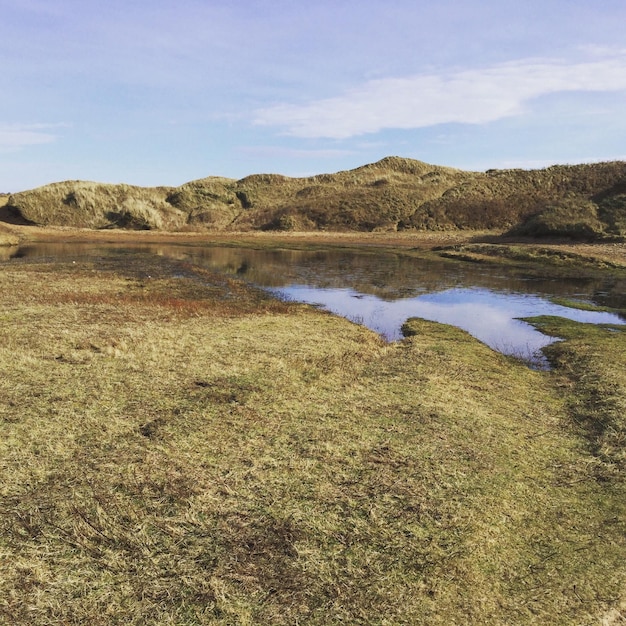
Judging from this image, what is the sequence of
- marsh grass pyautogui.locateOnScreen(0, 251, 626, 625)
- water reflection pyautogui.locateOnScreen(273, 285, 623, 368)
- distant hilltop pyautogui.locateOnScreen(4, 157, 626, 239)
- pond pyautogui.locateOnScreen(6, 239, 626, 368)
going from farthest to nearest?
distant hilltop pyautogui.locateOnScreen(4, 157, 626, 239), pond pyautogui.locateOnScreen(6, 239, 626, 368), water reflection pyautogui.locateOnScreen(273, 285, 623, 368), marsh grass pyautogui.locateOnScreen(0, 251, 626, 625)

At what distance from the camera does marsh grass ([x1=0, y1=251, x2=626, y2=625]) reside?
530cm

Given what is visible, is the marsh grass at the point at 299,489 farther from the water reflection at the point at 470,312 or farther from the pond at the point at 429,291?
the pond at the point at 429,291

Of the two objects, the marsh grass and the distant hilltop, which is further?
the distant hilltop

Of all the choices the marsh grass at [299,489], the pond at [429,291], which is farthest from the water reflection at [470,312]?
the marsh grass at [299,489]

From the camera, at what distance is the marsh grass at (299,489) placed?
530 cm

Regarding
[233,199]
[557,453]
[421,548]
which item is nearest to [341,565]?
[421,548]

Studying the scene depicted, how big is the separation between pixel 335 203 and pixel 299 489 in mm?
111505

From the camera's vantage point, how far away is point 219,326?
737 inches

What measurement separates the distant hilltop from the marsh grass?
83.5 m

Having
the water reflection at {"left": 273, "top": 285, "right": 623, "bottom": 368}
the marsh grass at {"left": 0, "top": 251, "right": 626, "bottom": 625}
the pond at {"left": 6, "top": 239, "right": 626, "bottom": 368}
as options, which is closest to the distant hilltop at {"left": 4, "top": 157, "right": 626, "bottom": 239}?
the pond at {"left": 6, "top": 239, "right": 626, "bottom": 368}

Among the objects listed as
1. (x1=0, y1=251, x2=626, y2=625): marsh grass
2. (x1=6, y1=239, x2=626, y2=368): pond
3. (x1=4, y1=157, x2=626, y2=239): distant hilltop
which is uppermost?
(x1=4, y1=157, x2=626, y2=239): distant hilltop

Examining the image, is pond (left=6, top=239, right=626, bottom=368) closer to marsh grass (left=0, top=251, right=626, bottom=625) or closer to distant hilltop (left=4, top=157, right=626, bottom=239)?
marsh grass (left=0, top=251, right=626, bottom=625)

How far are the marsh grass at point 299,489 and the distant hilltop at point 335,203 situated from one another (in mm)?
83473

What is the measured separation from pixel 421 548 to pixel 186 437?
4.76 metres
